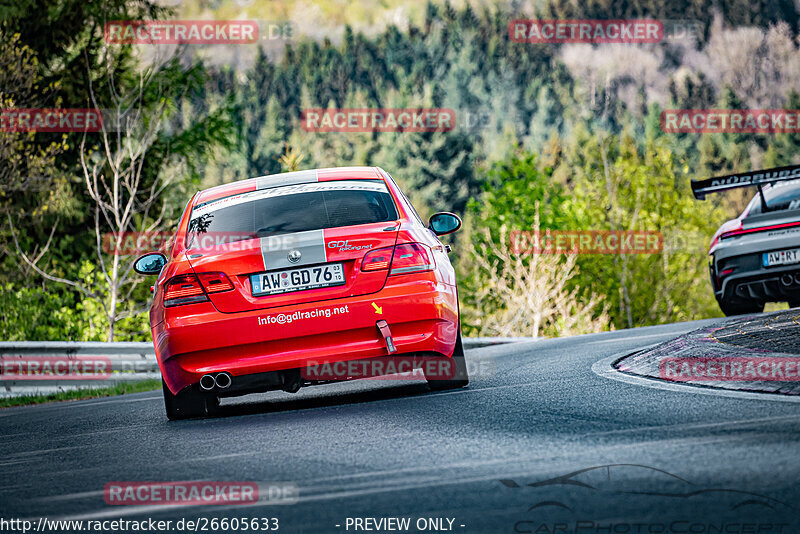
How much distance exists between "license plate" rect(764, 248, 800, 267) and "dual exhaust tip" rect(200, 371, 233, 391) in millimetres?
7028

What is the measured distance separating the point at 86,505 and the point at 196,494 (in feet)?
1.59

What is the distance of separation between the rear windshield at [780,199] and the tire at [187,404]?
7.04 m

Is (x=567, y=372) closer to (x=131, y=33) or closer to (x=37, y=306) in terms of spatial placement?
(x=37, y=306)

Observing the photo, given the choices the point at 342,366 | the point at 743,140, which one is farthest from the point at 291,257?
the point at 743,140

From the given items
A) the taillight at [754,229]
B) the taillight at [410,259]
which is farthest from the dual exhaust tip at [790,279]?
the taillight at [410,259]

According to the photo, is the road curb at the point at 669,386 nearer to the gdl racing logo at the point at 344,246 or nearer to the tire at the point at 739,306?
the gdl racing logo at the point at 344,246

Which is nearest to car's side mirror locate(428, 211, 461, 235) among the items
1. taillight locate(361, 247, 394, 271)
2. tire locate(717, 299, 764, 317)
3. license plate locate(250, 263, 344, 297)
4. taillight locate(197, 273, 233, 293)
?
taillight locate(361, 247, 394, 271)

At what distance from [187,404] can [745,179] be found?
216 inches

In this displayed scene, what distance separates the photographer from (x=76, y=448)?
7.17m

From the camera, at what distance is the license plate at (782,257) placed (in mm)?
11938

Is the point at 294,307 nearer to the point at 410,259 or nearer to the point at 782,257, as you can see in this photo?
the point at 410,259

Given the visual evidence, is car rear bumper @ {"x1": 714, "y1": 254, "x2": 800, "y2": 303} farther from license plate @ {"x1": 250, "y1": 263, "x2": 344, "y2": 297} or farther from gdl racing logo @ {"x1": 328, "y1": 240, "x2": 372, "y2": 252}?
license plate @ {"x1": 250, "y1": 263, "x2": 344, "y2": 297}

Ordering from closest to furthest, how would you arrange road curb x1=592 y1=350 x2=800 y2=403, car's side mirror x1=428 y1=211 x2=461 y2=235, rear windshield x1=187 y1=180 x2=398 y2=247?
road curb x1=592 y1=350 x2=800 y2=403, rear windshield x1=187 y1=180 x2=398 y2=247, car's side mirror x1=428 y1=211 x2=461 y2=235

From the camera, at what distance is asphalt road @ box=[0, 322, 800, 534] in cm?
423
